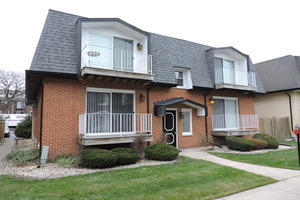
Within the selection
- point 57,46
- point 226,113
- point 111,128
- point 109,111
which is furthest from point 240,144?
point 57,46

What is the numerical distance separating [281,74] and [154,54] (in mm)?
12492

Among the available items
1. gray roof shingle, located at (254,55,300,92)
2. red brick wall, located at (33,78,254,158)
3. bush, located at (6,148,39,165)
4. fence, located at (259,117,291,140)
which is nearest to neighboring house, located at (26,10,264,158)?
red brick wall, located at (33,78,254,158)

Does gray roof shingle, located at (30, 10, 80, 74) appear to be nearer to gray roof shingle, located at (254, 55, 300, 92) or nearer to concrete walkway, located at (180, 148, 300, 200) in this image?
concrete walkway, located at (180, 148, 300, 200)

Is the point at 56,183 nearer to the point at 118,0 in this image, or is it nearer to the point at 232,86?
the point at 118,0

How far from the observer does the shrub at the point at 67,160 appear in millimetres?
7489

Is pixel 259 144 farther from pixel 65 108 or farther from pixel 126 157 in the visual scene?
pixel 65 108

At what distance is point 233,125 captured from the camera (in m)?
13.7

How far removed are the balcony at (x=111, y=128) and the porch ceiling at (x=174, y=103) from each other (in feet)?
2.27

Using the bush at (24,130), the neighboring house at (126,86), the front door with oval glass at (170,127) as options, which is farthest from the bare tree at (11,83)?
the front door with oval glass at (170,127)

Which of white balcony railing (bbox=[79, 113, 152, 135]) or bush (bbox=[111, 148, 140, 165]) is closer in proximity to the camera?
bush (bbox=[111, 148, 140, 165])

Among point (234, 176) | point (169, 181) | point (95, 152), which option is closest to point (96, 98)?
point (95, 152)

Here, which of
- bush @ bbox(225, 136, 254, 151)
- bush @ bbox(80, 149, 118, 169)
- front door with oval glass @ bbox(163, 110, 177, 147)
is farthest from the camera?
front door with oval glass @ bbox(163, 110, 177, 147)

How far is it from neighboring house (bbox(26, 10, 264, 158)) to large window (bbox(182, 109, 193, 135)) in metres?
0.06

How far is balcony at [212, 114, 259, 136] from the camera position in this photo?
40.4 ft
